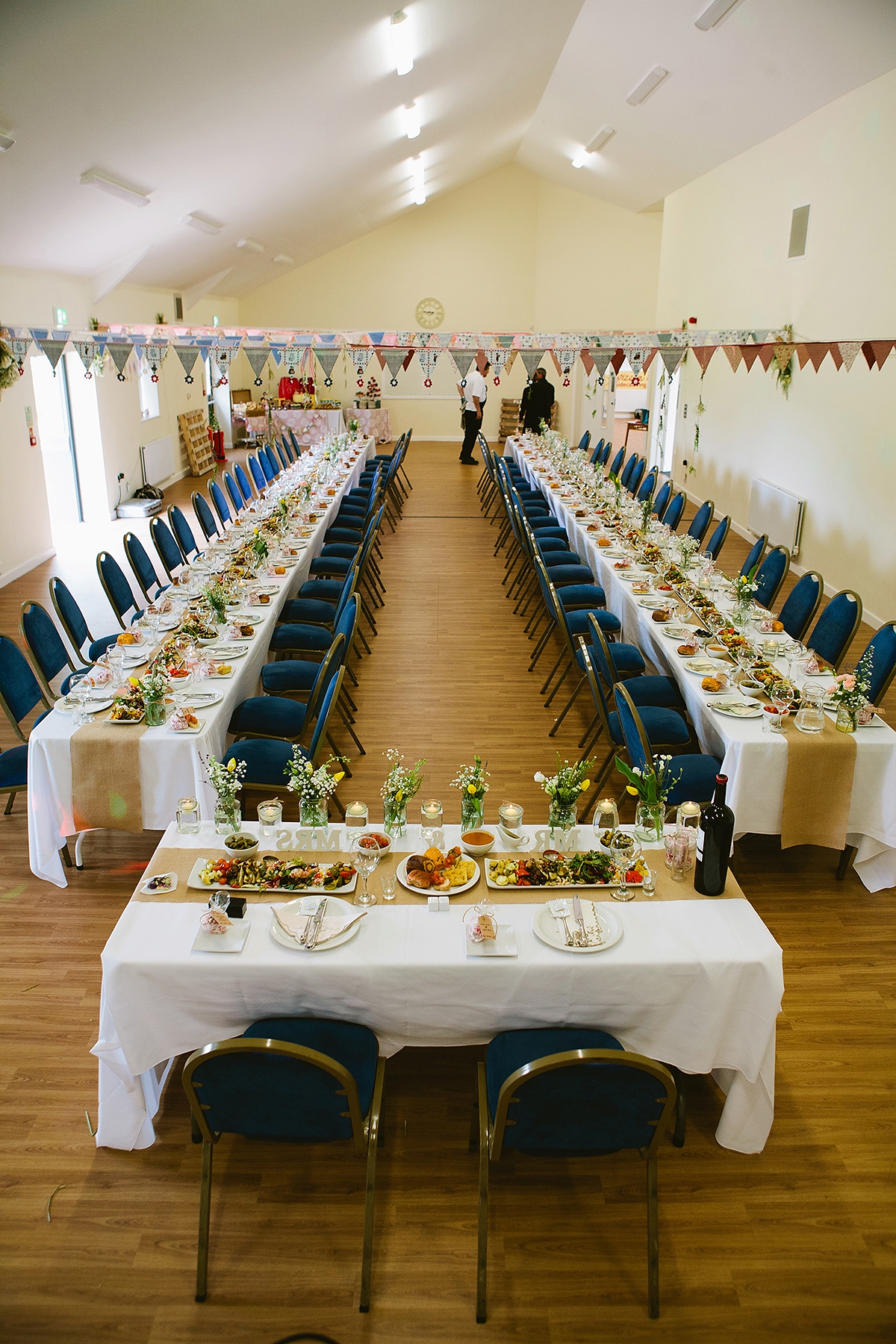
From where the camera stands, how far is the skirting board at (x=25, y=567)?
32.7 feet

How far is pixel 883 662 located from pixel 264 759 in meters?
3.57

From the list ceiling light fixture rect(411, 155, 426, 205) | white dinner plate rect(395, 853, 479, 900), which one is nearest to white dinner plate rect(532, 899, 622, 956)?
white dinner plate rect(395, 853, 479, 900)

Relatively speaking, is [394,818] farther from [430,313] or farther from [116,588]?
[430,313]

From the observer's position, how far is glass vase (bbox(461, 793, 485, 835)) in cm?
354

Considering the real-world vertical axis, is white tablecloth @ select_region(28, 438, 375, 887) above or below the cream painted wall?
below

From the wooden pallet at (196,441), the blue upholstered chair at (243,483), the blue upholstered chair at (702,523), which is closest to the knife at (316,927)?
the blue upholstered chair at (702,523)

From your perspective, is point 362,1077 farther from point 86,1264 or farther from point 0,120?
point 0,120

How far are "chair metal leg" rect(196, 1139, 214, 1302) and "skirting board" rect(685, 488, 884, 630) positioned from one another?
7.27m

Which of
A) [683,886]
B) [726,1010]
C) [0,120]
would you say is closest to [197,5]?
[0,120]

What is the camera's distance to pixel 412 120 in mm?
10773

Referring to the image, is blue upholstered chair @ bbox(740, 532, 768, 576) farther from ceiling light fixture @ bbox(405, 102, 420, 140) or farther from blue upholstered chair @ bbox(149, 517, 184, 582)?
Answer: ceiling light fixture @ bbox(405, 102, 420, 140)

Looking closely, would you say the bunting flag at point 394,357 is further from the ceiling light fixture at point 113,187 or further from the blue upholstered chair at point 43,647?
the blue upholstered chair at point 43,647

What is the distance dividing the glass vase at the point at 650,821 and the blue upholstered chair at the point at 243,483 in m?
7.75

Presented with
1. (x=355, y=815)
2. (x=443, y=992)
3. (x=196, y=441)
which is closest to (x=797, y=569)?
(x=355, y=815)
